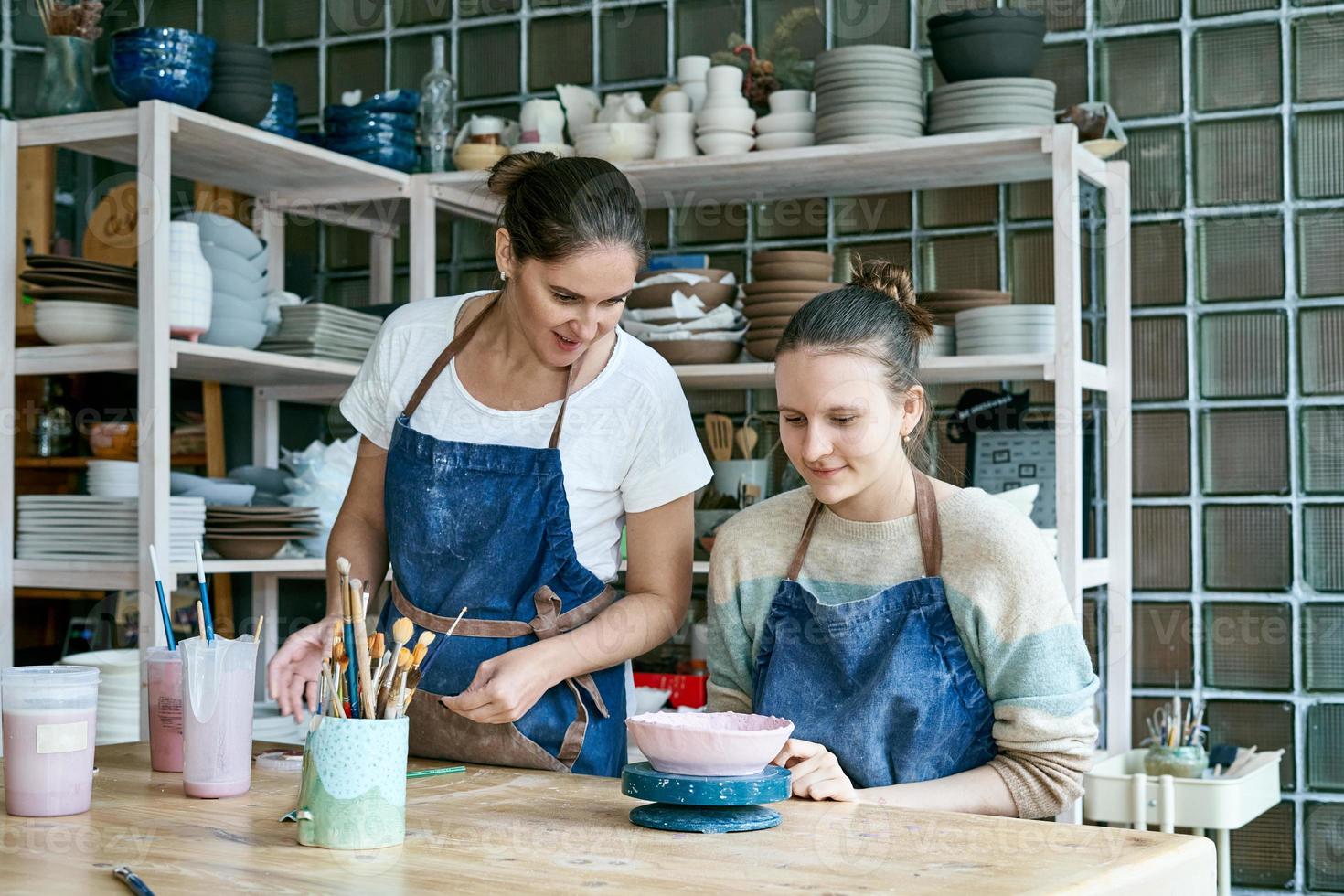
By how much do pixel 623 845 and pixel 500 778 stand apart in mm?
433

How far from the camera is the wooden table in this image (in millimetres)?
1256

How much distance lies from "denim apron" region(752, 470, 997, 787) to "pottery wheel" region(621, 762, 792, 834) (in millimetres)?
361

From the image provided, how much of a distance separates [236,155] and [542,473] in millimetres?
Answer: 1703

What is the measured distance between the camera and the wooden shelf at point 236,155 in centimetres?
304

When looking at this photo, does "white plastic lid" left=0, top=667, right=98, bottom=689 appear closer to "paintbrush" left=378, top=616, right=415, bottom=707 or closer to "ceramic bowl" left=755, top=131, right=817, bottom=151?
"paintbrush" left=378, top=616, right=415, bottom=707

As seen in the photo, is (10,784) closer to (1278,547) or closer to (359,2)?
(1278,547)

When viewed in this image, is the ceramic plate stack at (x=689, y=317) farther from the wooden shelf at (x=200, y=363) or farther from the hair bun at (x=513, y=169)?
the hair bun at (x=513, y=169)

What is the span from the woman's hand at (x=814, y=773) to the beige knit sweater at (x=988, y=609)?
10.4 inches

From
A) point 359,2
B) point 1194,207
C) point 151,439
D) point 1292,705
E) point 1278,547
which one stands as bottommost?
point 1292,705

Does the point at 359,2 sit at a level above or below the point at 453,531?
above

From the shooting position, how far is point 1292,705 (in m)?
3.16

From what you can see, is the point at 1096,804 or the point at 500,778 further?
the point at 1096,804

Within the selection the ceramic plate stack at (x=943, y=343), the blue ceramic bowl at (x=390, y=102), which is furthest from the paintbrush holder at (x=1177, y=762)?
the blue ceramic bowl at (x=390, y=102)

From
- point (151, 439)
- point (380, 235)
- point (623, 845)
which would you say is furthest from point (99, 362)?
point (623, 845)
